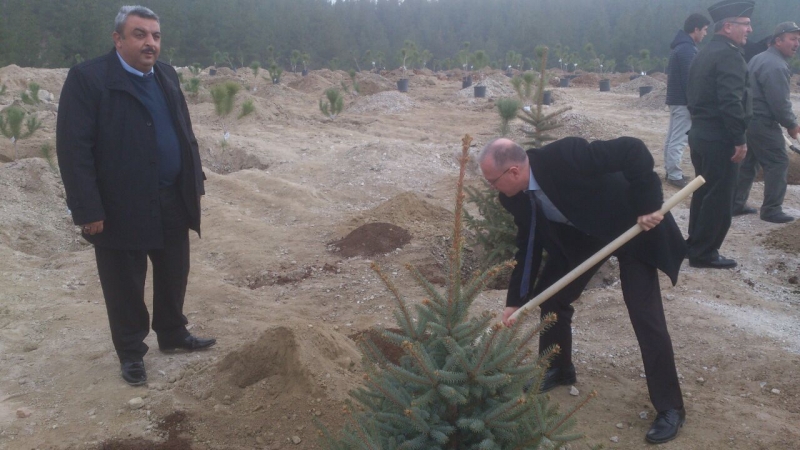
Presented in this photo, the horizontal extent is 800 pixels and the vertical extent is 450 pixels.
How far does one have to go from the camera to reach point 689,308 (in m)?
4.11

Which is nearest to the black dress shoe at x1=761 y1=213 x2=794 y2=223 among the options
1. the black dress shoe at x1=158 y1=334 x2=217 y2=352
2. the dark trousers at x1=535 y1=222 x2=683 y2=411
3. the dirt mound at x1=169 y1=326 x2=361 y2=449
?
the dark trousers at x1=535 y1=222 x2=683 y2=411

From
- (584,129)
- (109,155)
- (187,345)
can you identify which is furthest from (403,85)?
(109,155)

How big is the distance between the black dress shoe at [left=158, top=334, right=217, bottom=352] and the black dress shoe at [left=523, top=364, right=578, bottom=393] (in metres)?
1.89

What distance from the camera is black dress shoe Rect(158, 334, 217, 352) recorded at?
144 inches

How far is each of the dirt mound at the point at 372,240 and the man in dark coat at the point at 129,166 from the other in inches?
81.4

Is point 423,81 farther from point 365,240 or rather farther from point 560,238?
point 560,238

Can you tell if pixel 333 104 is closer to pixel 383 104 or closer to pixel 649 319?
pixel 383 104

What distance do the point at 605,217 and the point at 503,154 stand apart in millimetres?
557

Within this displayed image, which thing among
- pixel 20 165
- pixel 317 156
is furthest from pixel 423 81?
pixel 20 165

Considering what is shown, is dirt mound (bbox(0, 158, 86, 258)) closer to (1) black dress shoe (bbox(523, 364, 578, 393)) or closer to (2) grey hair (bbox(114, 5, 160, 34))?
(2) grey hair (bbox(114, 5, 160, 34))

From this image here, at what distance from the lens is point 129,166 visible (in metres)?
3.17

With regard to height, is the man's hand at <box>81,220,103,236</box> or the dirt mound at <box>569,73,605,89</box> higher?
the man's hand at <box>81,220,103,236</box>

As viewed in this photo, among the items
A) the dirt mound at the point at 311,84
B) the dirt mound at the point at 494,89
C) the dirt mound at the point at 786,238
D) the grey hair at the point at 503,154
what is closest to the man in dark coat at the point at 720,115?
the dirt mound at the point at 786,238

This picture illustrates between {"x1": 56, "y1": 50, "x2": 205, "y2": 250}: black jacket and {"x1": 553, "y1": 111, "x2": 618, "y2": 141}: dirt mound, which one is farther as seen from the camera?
{"x1": 553, "y1": 111, "x2": 618, "y2": 141}: dirt mound
